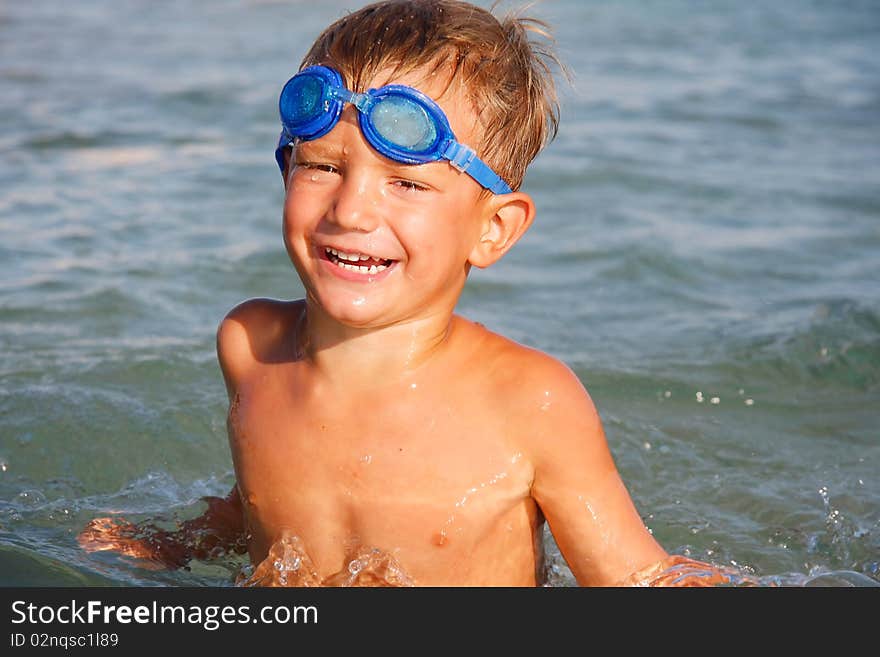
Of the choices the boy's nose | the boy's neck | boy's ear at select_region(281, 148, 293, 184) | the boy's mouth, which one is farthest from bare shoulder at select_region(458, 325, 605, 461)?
boy's ear at select_region(281, 148, 293, 184)

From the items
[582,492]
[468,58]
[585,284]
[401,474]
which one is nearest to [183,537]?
[401,474]

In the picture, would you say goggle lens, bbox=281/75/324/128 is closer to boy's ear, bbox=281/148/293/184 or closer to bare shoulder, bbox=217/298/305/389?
boy's ear, bbox=281/148/293/184

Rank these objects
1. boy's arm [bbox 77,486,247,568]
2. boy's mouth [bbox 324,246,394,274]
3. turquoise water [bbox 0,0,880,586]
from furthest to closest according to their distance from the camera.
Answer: turquoise water [bbox 0,0,880,586], boy's arm [bbox 77,486,247,568], boy's mouth [bbox 324,246,394,274]

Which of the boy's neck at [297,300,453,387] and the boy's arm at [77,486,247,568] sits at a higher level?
the boy's neck at [297,300,453,387]

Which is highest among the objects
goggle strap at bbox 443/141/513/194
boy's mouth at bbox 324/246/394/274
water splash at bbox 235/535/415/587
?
goggle strap at bbox 443/141/513/194

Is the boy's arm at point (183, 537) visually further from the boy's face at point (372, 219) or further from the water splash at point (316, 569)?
the boy's face at point (372, 219)

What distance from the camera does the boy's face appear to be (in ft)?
10.7

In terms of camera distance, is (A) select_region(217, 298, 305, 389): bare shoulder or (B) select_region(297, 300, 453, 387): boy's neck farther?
(A) select_region(217, 298, 305, 389): bare shoulder

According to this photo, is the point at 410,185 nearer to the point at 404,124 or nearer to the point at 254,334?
the point at 404,124

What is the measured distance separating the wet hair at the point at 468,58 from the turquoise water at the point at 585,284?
60.4 inches

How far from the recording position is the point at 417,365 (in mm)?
3574

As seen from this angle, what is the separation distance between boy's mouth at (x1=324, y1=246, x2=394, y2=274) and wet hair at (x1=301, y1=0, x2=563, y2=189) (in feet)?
1.35

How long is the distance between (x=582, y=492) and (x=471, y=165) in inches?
37.0

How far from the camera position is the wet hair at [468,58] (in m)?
3.33
